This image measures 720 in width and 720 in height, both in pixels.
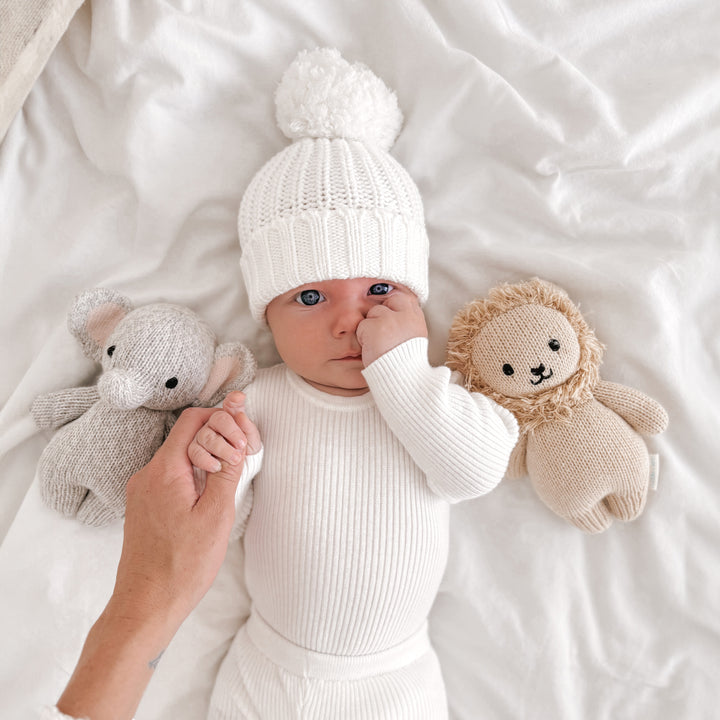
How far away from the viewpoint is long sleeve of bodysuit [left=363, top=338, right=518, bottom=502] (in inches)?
41.2

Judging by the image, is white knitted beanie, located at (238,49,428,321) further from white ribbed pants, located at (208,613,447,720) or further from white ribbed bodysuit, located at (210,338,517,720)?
white ribbed pants, located at (208,613,447,720)

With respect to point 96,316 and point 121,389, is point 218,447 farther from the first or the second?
point 96,316

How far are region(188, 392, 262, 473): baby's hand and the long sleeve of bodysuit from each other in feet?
0.70

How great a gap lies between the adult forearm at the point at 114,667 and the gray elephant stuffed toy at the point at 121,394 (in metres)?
0.28

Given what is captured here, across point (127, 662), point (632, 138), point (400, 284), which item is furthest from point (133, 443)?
point (632, 138)

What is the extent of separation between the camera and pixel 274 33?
124cm

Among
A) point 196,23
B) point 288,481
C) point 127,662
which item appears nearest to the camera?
point 127,662

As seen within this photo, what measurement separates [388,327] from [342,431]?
0.20 metres

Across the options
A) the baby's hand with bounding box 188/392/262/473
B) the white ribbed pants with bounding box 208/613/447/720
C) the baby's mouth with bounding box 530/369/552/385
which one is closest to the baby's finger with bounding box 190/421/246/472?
the baby's hand with bounding box 188/392/262/473

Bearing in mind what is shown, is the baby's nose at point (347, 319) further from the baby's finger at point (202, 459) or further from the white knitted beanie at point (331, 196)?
the baby's finger at point (202, 459)

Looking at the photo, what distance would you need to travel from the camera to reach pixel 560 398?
3.73ft

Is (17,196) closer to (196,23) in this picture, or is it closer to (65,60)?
(65,60)

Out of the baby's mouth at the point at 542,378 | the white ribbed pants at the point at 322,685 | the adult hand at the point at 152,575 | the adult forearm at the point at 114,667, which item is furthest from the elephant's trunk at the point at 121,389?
the baby's mouth at the point at 542,378

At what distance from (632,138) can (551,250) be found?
0.81 ft
